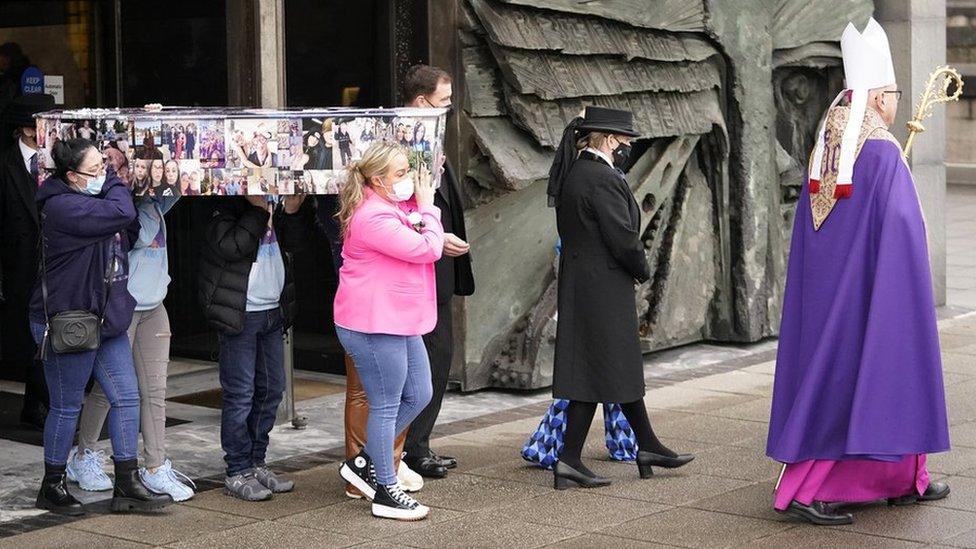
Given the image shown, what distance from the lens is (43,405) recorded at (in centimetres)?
844

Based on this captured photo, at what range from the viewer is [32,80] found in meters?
9.81

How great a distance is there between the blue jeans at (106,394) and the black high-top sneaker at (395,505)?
1.04 meters

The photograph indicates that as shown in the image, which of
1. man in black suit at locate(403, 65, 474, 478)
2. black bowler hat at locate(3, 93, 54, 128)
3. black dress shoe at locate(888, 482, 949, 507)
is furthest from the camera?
black bowler hat at locate(3, 93, 54, 128)

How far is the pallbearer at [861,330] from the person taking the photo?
20.5 feet

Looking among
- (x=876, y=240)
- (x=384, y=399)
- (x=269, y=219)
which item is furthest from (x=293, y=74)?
(x=876, y=240)

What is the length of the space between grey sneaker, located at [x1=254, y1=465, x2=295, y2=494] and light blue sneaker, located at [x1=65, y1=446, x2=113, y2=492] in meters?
0.66

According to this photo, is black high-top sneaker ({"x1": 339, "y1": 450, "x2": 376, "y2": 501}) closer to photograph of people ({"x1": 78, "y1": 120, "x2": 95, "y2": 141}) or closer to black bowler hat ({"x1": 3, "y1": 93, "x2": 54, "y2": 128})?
photograph of people ({"x1": 78, "y1": 120, "x2": 95, "y2": 141})

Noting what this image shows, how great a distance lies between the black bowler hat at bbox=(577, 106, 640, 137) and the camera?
6.88 metres

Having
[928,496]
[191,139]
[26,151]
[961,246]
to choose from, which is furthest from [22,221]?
[961,246]

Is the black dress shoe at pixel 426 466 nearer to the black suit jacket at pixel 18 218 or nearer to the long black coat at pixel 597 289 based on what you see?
the long black coat at pixel 597 289

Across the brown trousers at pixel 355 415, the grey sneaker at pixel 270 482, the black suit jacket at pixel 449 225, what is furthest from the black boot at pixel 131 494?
the black suit jacket at pixel 449 225

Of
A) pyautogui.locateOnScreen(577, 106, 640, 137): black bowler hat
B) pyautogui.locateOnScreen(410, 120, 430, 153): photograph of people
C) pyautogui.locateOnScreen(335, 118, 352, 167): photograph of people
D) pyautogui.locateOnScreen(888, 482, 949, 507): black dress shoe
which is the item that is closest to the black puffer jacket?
pyautogui.locateOnScreen(335, 118, 352, 167): photograph of people

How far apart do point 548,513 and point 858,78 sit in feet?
7.05

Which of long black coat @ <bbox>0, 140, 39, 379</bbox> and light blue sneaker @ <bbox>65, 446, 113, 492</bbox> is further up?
long black coat @ <bbox>0, 140, 39, 379</bbox>
